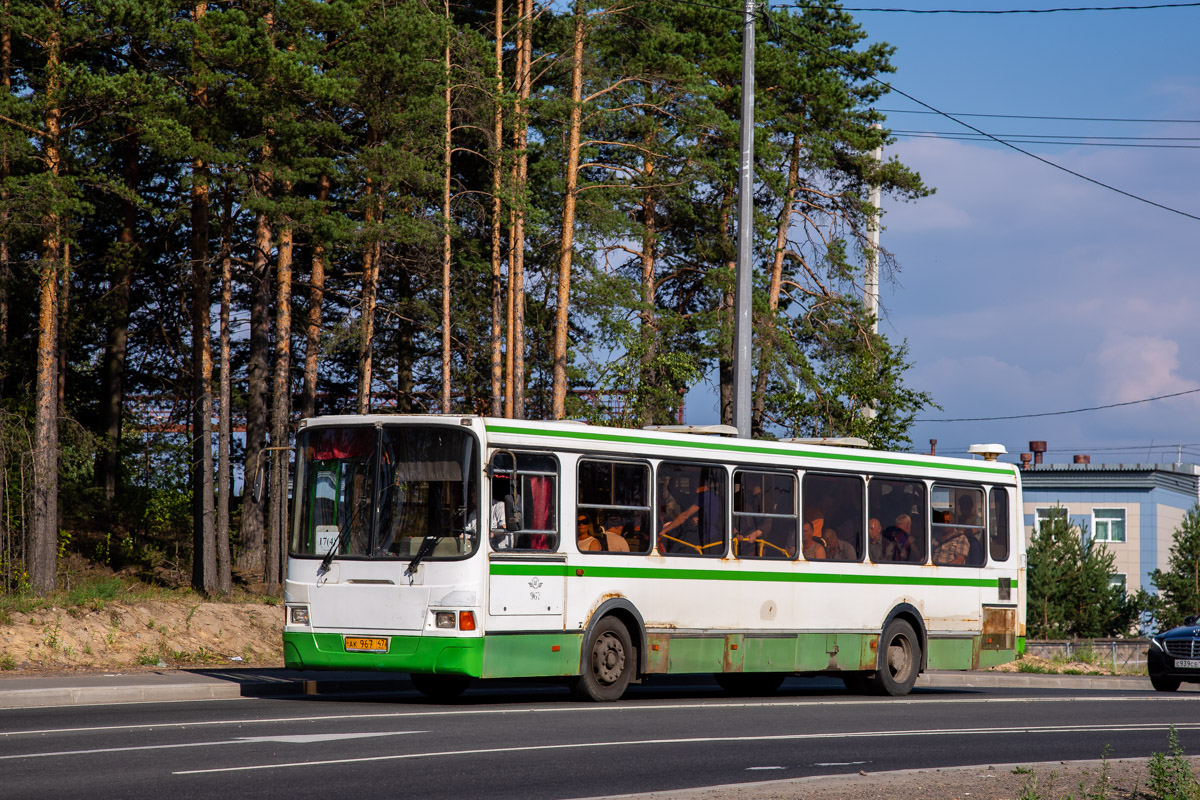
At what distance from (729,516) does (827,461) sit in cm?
195

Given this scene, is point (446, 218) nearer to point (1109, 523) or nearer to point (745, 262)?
point (745, 262)

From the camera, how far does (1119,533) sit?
88.2m

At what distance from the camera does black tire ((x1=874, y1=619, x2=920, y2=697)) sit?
19523 mm

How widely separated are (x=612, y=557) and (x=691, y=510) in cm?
137

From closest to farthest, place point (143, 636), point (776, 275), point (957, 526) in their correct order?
point (957, 526)
point (143, 636)
point (776, 275)

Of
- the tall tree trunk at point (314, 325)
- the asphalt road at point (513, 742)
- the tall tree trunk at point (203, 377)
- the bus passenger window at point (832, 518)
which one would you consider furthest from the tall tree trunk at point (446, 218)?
the asphalt road at point (513, 742)

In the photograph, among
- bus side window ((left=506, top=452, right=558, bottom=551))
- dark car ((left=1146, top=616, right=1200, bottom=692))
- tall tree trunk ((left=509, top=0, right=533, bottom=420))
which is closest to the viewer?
bus side window ((left=506, top=452, right=558, bottom=551))

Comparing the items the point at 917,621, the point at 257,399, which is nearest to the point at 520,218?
the point at 257,399

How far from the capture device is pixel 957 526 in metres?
20.6

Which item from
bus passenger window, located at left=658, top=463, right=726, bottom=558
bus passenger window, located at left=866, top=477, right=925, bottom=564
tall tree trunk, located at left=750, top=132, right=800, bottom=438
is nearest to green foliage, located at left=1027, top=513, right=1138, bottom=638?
tall tree trunk, located at left=750, top=132, right=800, bottom=438

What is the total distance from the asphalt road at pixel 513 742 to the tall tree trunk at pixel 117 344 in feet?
73.4

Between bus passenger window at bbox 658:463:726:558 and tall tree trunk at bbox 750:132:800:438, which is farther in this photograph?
tall tree trunk at bbox 750:132:800:438

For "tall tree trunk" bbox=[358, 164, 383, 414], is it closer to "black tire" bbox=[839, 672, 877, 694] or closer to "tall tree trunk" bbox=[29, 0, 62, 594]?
"tall tree trunk" bbox=[29, 0, 62, 594]

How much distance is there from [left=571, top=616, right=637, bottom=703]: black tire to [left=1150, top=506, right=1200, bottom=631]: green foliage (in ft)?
162
